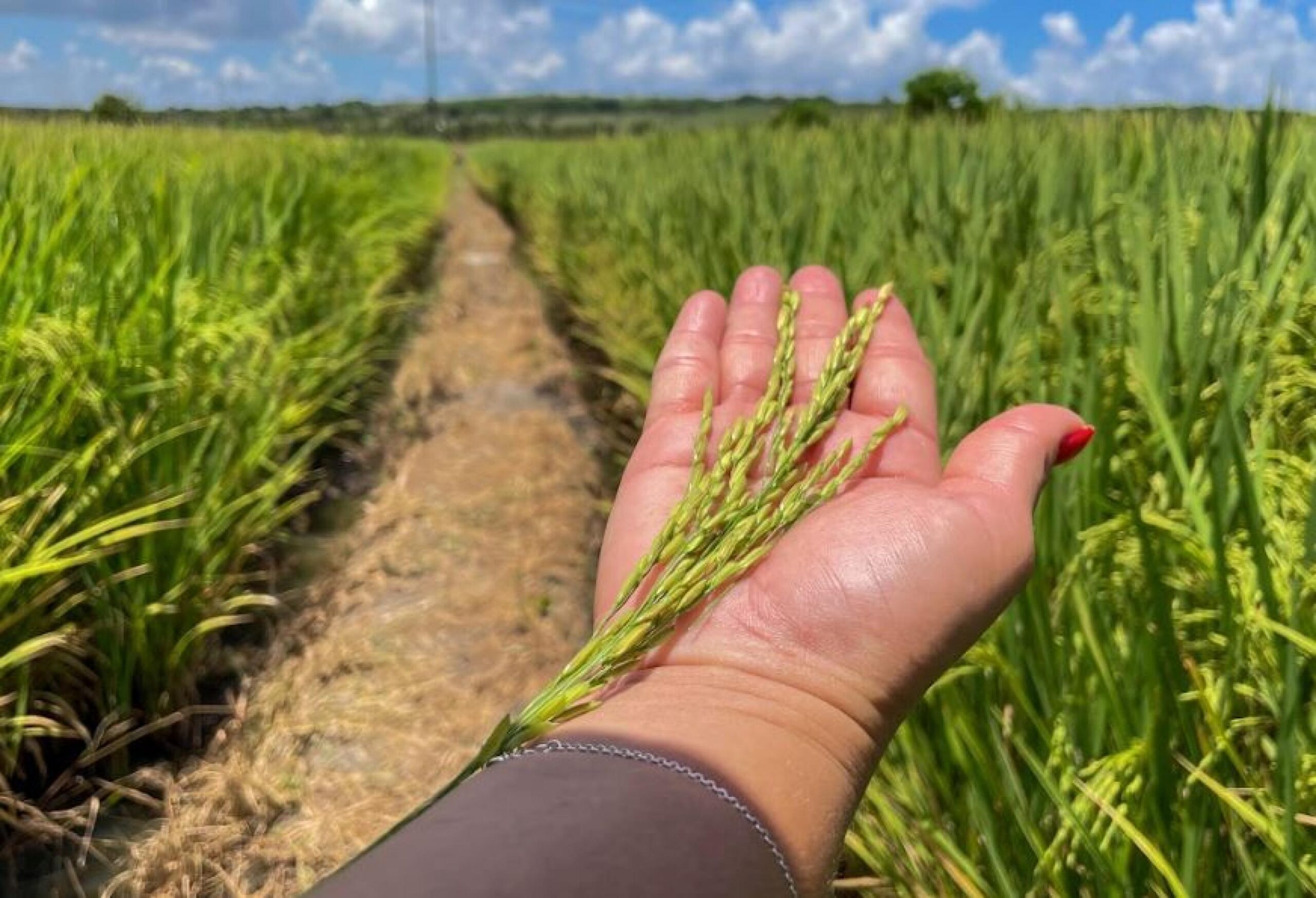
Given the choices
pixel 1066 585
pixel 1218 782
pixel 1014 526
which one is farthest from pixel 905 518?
pixel 1218 782

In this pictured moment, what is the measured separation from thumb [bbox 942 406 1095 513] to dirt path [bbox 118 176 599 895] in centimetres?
120

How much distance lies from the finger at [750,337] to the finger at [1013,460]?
35 cm

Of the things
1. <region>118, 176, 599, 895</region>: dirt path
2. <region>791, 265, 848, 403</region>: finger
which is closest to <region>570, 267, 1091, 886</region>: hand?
<region>791, 265, 848, 403</region>: finger

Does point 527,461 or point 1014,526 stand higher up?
point 1014,526

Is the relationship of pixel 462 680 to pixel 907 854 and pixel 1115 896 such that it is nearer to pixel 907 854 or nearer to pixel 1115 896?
pixel 907 854

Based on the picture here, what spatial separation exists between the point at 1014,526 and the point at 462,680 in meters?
1.53

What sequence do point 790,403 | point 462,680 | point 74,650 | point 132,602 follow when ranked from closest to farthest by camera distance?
point 790,403
point 74,650
point 132,602
point 462,680

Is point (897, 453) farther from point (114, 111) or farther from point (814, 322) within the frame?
point (114, 111)

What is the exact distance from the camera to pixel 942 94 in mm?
11992

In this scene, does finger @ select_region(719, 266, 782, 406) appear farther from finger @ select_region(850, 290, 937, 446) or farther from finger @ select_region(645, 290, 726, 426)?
finger @ select_region(850, 290, 937, 446)

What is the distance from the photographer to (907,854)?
1.05 meters

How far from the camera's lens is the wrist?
30.7 inches

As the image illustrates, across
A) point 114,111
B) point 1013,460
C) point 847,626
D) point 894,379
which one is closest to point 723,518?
point 847,626

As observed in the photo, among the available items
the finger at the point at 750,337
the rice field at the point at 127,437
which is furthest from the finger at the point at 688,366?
the rice field at the point at 127,437
